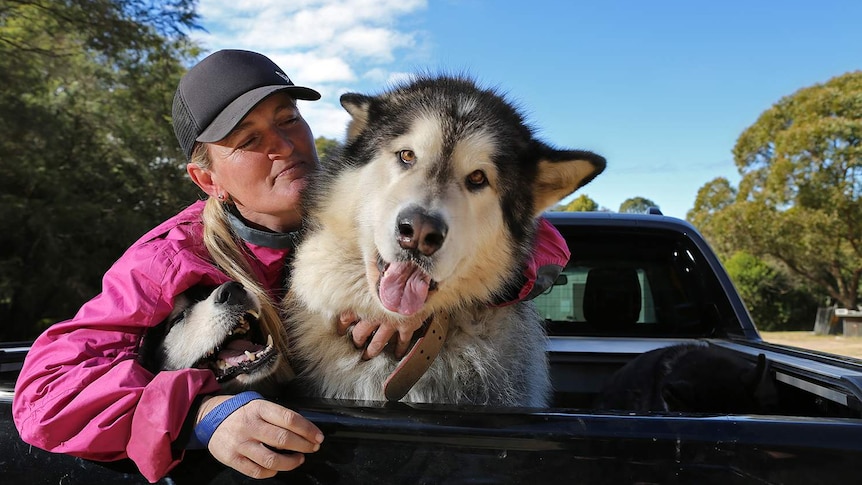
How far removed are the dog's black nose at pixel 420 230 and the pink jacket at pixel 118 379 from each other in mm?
647

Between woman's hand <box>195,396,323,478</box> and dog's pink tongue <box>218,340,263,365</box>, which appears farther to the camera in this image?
dog's pink tongue <box>218,340,263,365</box>

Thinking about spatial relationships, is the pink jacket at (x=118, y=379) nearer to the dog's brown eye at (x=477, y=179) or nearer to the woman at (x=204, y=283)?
the woman at (x=204, y=283)

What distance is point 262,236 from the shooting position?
104 inches

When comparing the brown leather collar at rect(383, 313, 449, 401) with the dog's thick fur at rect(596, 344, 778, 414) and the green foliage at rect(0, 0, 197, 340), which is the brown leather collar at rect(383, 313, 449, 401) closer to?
the dog's thick fur at rect(596, 344, 778, 414)

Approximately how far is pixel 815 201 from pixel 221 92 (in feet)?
80.5

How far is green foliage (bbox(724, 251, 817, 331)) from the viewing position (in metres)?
26.2

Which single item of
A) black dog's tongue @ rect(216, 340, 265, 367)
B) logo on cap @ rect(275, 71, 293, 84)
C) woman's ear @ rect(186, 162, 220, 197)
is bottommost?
black dog's tongue @ rect(216, 340, 265, 367)

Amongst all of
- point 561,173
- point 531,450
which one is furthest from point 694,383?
point 531,450

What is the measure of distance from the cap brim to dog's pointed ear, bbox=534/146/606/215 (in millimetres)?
1084

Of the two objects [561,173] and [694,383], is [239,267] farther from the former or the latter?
[694,383]

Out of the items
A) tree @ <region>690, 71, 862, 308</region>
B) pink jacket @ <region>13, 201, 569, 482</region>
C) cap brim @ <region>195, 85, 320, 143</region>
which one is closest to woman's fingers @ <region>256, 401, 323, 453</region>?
pink jacket @ <region>13, 201, 569, 482</region>

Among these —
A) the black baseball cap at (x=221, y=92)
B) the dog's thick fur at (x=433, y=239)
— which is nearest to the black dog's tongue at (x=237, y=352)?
the dog's thick fur at (x=433, y=239)

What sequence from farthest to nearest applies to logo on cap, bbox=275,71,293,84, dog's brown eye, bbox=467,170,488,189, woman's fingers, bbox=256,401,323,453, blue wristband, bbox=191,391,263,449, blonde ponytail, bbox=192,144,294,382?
logo on cap, bbox=275,71,293,84, dog's brown eye, bbox=467,170,488,189, blonde ponytail, bbox=192,144,294,382, blue wristband, bbox=191,391,263,449, woman's fingers, bbox=256,401,323,453

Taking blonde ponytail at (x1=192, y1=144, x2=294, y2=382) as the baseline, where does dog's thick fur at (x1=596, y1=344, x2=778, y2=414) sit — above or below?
below
